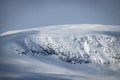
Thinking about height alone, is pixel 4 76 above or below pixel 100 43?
below

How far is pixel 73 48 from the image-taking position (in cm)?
10512

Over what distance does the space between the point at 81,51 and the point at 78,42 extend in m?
7.21

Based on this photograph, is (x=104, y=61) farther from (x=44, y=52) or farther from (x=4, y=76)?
(x=4, y=76)

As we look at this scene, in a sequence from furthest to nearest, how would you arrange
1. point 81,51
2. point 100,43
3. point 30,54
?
point 100,43 < point 81,51 < point 30,54

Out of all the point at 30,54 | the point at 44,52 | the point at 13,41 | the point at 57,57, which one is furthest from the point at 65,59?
the point at 13,41

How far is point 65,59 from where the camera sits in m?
97.5

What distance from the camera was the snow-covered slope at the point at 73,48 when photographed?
92812 mm

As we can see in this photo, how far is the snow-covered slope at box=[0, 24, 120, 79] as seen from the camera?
305 ft

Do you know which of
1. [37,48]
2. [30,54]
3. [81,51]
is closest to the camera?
[30,54]

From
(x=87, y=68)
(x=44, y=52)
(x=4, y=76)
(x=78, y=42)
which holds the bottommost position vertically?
(x=4, y=76)

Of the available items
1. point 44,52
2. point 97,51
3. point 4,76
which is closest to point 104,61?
point 97,51

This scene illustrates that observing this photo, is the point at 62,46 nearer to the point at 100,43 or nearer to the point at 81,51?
the point at 81,51

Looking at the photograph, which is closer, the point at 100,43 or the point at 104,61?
the point at 104,61

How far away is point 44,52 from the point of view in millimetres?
97875
